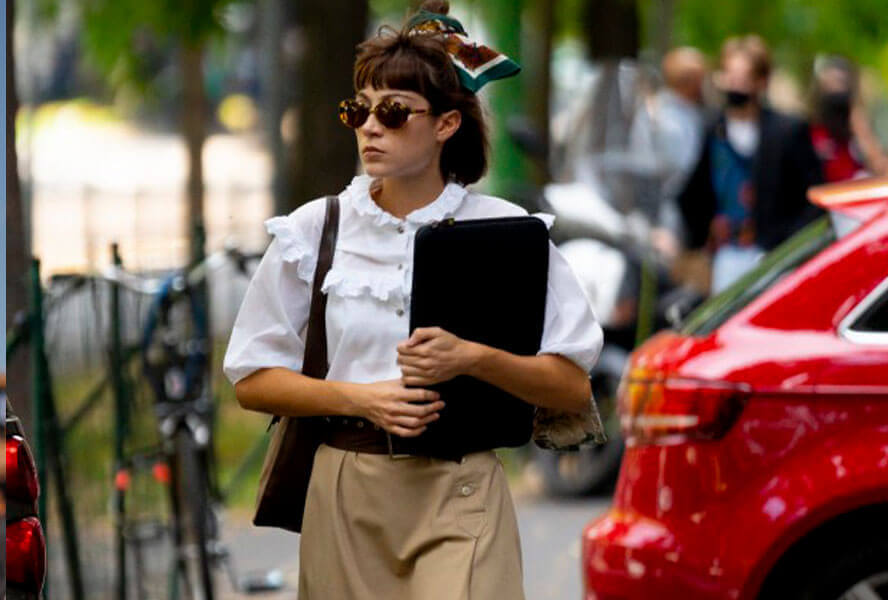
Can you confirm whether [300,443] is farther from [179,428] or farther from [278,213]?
[278,213]

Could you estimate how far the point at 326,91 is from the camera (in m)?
12.5

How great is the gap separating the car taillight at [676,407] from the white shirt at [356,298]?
1254 mm

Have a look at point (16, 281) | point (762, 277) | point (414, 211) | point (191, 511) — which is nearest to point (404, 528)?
point (414, 211)

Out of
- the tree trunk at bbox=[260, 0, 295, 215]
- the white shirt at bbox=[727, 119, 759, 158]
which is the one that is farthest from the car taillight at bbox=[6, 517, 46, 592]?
the tree trunk at bbox=[260, 0, 295, 215]

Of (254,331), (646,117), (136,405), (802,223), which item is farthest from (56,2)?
(254,331)

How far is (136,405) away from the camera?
770 cm

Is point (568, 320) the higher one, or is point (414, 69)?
point (414, 69)

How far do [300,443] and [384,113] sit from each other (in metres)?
0.66

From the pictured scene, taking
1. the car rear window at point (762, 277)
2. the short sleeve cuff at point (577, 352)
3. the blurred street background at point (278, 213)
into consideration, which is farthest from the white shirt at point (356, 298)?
the car rear window at point (762, 277)

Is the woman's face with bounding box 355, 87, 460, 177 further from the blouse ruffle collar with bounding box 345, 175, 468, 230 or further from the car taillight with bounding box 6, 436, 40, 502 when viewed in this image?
the car taillight with bounding box 6, 436, 40, 502

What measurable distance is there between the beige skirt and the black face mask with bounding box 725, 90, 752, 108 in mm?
6964

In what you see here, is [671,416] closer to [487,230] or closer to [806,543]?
[806,543]

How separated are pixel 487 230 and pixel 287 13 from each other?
453 inches

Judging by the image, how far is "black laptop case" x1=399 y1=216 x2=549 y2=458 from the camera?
4.10 metres
